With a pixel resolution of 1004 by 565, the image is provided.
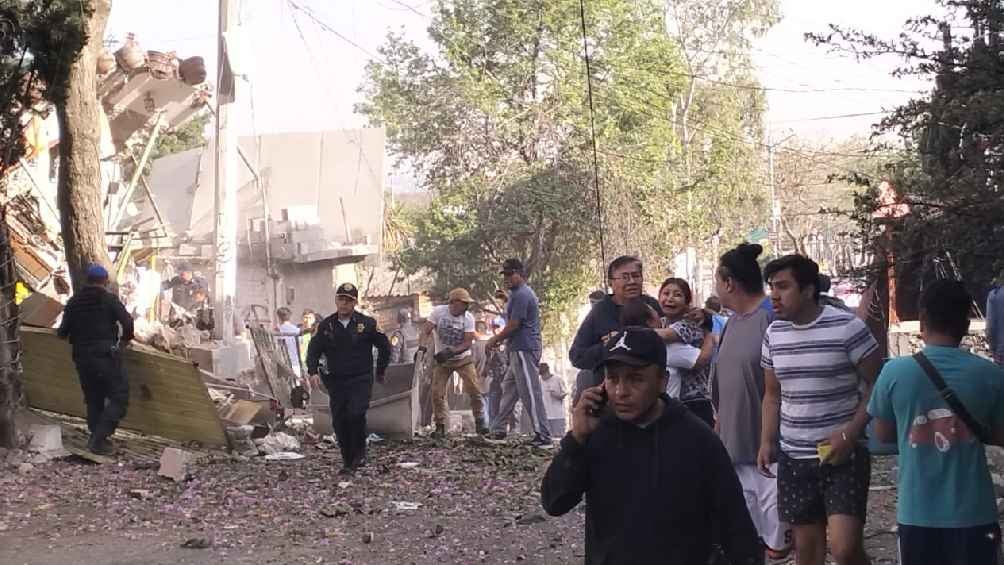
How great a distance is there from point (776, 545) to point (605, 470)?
3.09 meters

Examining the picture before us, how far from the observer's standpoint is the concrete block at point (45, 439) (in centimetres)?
1238

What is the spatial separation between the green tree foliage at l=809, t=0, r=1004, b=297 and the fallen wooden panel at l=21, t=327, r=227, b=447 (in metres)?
7.93

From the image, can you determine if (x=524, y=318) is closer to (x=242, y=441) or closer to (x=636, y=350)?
(x=242, y=441)

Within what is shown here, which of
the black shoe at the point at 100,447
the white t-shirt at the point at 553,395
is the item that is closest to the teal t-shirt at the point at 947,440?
the black shoe at the point at 100,447

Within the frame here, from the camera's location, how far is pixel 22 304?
14578 millimetres

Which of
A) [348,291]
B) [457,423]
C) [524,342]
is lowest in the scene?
[457,423]

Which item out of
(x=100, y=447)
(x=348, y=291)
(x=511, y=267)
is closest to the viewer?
(x=348, y=291)

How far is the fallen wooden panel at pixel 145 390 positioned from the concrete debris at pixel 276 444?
570 millimetres

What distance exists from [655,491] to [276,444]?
1085 centimetres

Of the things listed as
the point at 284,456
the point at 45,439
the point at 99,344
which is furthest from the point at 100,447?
the point at 284,456

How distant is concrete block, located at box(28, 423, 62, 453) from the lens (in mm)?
12383

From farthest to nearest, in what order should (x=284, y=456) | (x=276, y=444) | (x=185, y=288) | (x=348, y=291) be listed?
(x=185, y=288)
(x=276, y=444)
(x=284, y=456)
(x=348, y=291)

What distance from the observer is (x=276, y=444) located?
1396 centimetres

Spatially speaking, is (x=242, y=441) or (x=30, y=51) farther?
(x=242, y=441)
